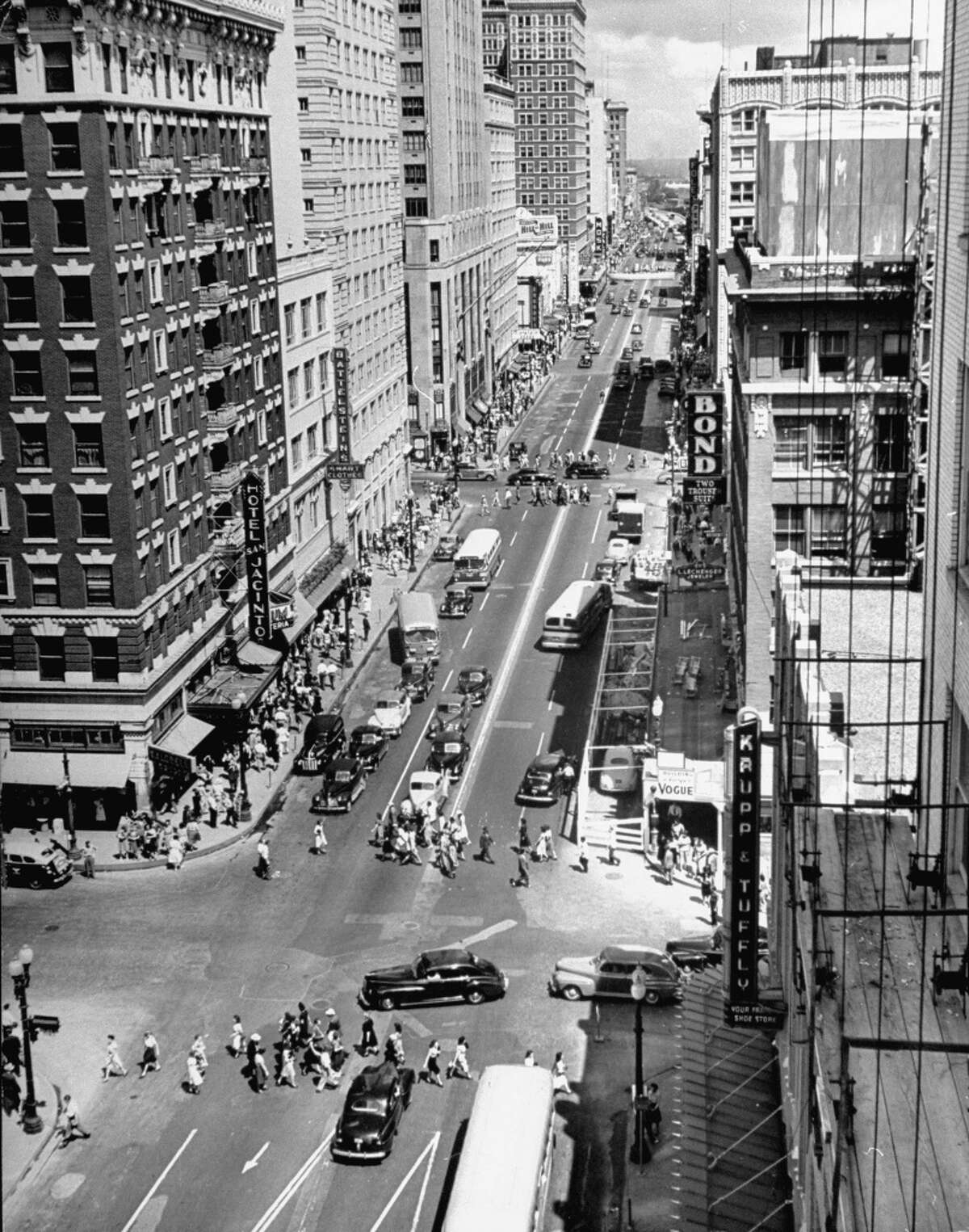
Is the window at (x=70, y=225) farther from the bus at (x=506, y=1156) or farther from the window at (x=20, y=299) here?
the bus at (x=506, y=1156)

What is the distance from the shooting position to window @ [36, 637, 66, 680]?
188 ft

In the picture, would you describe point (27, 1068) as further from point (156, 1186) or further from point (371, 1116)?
point (371, 1116)

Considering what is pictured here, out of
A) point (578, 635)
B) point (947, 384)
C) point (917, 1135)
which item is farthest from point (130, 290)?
point (917, 1135)

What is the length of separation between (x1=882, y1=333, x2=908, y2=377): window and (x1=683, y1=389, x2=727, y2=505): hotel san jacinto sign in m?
13.8

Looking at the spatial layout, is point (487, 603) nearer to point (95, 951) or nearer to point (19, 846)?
point (19, 846)

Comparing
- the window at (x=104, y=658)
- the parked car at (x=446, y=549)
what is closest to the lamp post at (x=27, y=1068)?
the window at (x=104, y=658)

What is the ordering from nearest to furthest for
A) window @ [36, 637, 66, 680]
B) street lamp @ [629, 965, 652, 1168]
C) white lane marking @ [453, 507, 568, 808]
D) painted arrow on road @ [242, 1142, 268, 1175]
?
street lamp @ [629, 965, 652, 1168] < painted arrow on road @ [242, 1142, 268, 1175] < window @ [36, 637, 66, 680] < white lane marking @ [453, 507, 568, 808]

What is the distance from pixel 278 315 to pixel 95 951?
124 ft

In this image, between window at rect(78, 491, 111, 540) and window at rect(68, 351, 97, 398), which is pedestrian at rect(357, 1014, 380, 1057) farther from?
window at rect(68, 351, 97, 398)

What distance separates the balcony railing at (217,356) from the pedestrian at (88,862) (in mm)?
20737

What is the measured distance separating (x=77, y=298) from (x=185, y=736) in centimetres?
1657

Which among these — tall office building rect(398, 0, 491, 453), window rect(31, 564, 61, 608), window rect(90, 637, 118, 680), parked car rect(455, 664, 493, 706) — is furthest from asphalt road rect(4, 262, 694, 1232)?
tall office building rect(398, 0, 491, 453)

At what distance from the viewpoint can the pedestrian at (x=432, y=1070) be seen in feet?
131

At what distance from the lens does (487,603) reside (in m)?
86.7
